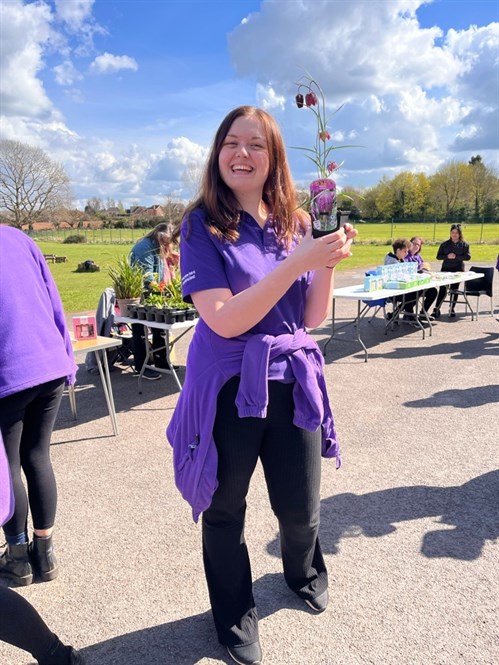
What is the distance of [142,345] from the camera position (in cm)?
600

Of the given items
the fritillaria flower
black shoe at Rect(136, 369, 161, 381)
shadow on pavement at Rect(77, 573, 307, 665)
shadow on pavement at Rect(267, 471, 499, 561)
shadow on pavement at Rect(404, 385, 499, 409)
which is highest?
the fritillaria flower

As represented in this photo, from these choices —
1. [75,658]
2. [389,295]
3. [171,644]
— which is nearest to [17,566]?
[75,658]

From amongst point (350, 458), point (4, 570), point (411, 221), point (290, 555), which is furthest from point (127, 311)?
point (411, 221)

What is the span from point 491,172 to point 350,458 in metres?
60.6

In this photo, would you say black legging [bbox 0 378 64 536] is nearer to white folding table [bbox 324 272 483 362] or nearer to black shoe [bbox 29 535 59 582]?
black shoe [bbox 29 535 59 582]

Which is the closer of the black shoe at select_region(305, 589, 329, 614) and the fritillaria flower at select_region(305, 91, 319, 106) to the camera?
the fritillaria flower at select_region(305, 91, 319, 106)

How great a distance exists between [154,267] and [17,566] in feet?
14.1

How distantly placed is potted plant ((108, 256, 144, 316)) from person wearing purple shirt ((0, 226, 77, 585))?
10.7 feet

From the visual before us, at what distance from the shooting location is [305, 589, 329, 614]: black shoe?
90.4 inches

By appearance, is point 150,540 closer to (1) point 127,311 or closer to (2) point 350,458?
(2) point 350,458

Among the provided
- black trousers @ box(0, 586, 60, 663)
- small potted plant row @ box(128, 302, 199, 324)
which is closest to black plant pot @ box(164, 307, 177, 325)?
small potted plant row @ box(128, 302, 199, 324)

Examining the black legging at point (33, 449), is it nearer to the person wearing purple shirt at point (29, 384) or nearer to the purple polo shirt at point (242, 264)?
the person wearing purple shirt at point (29, 384)

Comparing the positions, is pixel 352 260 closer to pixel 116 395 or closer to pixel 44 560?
pixel 116 395

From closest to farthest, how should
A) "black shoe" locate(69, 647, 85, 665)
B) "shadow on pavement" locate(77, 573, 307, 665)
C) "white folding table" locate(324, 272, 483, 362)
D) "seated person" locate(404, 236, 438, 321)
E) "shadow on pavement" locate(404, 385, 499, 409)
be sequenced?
1. "black shoe" locate(69, 647, 85, 665)
2. "shadow on pavement" locate(77, 573, 307, 665)
3. "shadow on pavement" locate(404, 385, 499, 409)
4. "white folding table" locate(324, 272, 483, 362)
5. "seated person" locate(404, 236, 438, 321)
